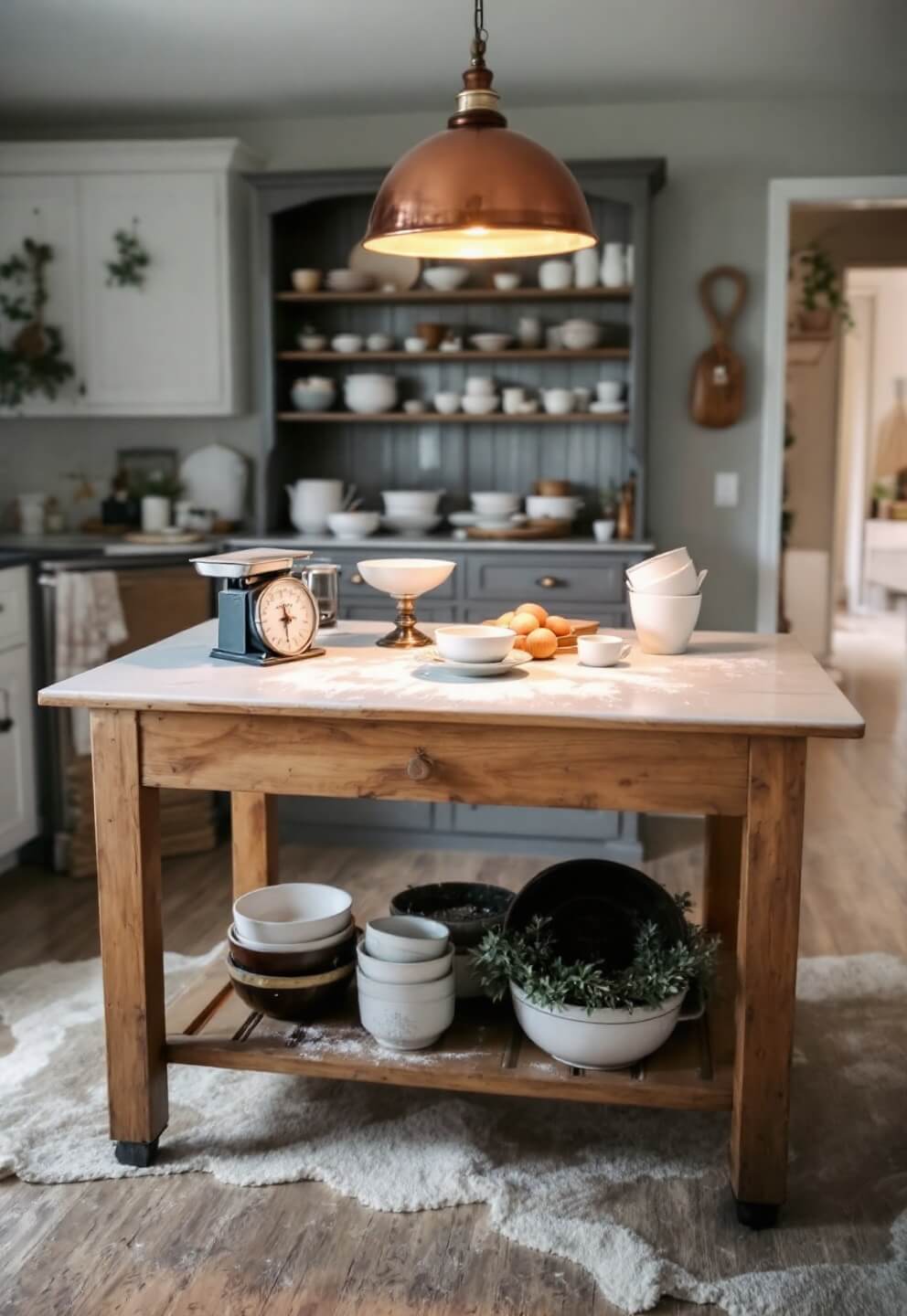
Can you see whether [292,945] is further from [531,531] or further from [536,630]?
[531,531]

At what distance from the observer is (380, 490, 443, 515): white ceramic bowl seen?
15.2 feet

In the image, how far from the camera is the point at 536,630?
2557 millimetres

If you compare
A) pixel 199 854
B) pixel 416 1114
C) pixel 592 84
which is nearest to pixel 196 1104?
pixel 416 1114

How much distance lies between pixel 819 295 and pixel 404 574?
18.0ft

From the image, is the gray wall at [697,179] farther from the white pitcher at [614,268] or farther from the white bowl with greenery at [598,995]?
the white bowl with greenery at [598,995]

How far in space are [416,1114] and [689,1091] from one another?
1.97 feet

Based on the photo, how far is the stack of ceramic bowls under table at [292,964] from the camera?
2.42 meters

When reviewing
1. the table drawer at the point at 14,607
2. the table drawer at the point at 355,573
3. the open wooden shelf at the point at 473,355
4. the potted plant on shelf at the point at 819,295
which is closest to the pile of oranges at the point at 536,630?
the table drawer at the point at 355,573

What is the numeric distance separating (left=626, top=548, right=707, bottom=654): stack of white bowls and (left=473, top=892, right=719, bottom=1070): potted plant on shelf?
1.87 ft

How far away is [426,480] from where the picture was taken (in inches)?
192

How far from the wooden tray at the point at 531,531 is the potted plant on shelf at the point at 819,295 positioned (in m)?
2.07

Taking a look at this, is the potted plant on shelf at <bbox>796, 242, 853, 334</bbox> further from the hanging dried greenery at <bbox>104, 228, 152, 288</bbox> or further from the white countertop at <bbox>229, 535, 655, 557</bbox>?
the hanging dried greenery at <bbox>104, 228, 152, 288</bbox>

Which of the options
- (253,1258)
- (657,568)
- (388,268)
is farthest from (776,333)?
(253,1258)

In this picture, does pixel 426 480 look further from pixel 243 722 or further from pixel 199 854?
pixel 243 722
